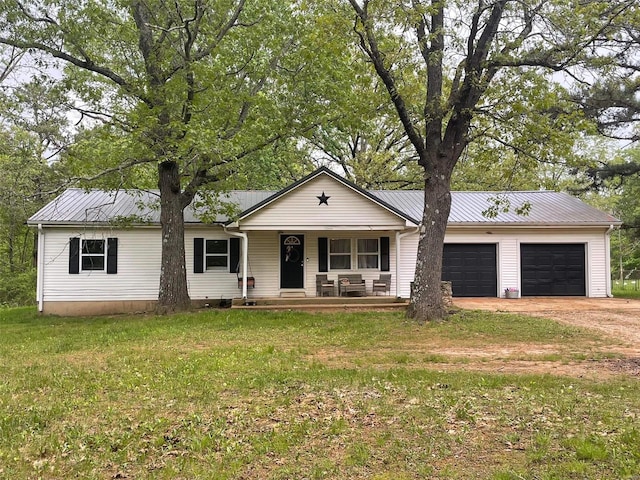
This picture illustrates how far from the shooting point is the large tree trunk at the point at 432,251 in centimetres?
1095

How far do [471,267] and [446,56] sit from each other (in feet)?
27.5

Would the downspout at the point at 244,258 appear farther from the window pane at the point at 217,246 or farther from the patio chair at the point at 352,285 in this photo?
the patio chair at the point at 352,285

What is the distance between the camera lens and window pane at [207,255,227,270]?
15344mm

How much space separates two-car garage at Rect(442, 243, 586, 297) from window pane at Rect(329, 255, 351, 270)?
146 inches

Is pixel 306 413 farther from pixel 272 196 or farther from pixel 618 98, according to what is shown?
pixel 618 98

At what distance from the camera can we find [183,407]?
4.89 m

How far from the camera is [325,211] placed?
14406mm

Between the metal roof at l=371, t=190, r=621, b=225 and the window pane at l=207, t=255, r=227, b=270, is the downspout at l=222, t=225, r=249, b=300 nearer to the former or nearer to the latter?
the window pane at l=207, t=255, r=227, b=270

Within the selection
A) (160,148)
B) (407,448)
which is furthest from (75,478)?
(160,148)

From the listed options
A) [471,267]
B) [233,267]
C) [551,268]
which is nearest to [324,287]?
[233,267]

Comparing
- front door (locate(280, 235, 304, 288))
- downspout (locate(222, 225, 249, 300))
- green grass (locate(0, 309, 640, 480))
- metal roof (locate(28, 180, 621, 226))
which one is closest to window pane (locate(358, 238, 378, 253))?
metal roof (locate(28, 180, 621, 226))

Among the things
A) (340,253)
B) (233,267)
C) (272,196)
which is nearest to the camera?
(272,196)

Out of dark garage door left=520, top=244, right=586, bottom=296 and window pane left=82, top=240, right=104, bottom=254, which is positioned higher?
window pane left=82, top=240, right=104, bottom=254

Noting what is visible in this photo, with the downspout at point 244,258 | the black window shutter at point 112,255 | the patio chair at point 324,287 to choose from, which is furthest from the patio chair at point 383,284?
the black window shutter at point 112,255
